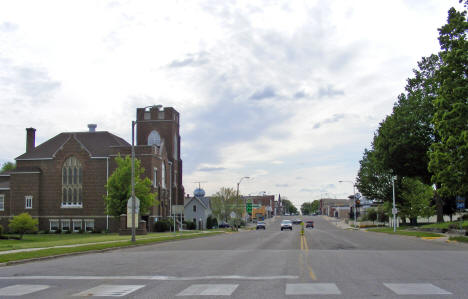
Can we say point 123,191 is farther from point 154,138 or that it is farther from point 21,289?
point 21,289

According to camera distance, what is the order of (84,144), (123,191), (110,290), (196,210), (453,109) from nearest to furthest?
(110,290) < (453,109) < (123,191) < (84,144) < (196,210)

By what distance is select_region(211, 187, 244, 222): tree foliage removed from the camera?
95.2 metres

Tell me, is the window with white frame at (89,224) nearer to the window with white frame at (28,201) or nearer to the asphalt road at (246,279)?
the window with white frame at (28,201)

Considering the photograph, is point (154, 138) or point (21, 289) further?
point (154, 138)

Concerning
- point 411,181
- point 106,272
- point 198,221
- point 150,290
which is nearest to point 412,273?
point 150,290

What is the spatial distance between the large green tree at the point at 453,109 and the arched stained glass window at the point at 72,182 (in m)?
49.4

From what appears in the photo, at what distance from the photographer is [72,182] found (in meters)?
69.4

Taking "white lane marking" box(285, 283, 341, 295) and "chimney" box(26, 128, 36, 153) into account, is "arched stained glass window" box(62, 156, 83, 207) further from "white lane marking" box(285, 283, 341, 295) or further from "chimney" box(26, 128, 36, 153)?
"white lane marking" box(285, 283, 341, 295)

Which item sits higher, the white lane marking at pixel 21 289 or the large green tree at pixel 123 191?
the large green tree at pixel 123 191

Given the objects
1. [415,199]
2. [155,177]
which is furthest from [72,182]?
[415,199]

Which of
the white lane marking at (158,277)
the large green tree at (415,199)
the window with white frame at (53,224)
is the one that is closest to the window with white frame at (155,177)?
the window with white frame at (53,224)

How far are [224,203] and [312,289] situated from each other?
86.1 m

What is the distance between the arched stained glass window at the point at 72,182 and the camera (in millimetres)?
69188

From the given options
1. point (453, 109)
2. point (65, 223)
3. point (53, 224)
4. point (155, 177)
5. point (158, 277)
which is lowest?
point (53, 224)
